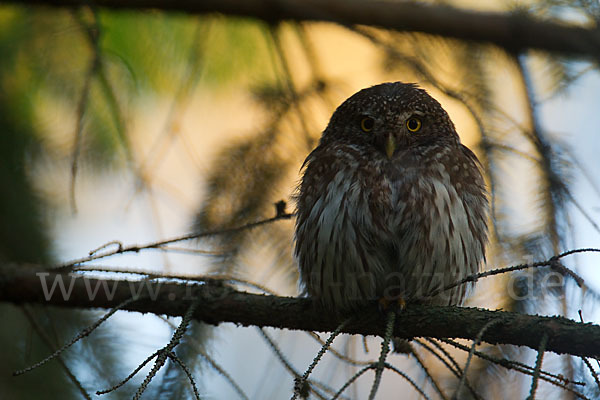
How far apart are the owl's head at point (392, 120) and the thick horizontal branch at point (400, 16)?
14.9 inches

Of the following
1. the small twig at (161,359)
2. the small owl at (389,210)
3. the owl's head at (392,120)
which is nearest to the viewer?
the small twig at (161,359)

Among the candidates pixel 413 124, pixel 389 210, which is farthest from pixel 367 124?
pixel 389 210

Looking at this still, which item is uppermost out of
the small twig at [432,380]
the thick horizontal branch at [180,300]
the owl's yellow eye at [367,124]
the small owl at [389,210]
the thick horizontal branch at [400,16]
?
the thick horizontal branch at [400,16]

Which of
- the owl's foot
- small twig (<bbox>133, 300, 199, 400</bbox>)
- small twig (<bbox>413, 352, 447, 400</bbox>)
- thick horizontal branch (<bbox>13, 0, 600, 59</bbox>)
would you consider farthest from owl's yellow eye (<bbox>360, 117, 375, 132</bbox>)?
small twig (<bbox>133, 300, 199, 400</bbox>)

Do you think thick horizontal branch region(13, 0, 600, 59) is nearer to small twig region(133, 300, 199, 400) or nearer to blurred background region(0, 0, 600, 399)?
blurred background region(0, 0, 600, 399)

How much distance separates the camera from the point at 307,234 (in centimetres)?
314

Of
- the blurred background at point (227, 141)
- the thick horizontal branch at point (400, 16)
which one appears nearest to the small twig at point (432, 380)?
the blurred background at point (227, 141)

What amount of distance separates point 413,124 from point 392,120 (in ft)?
0.50

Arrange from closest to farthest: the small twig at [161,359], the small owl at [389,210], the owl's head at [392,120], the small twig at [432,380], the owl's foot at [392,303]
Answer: the small twig at [161,359] → the small twig at [432,380] → the owl's foot at [392,303] → the small owl at [389,210] → the owl's head at [392,120]

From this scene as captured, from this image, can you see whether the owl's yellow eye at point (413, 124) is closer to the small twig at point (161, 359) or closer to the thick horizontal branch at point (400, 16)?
the thick horizontal branch at point (400, 16)

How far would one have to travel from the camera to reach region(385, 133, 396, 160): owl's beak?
3.13 meters

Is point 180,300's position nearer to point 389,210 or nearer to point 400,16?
point 389,210

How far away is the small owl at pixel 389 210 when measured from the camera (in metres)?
2.91

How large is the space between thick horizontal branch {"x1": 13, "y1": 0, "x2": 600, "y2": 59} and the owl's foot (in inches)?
58.2
